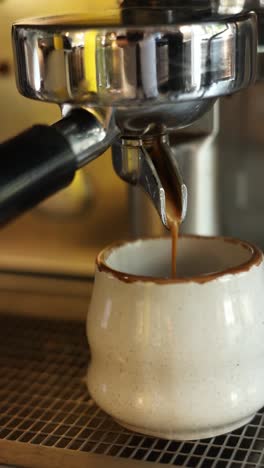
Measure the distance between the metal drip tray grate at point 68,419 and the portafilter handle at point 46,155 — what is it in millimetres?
108

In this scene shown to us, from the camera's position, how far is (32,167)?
1.11 feet

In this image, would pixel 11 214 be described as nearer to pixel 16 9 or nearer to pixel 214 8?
pixel 214 8

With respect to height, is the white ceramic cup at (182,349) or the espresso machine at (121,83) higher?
the espresso machine at (121,83)

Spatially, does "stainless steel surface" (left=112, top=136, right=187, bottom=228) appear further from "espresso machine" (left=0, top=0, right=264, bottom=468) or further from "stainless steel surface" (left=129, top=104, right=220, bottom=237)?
"stainless steel surface" (left=129, top=104, right=220, bottom=237)

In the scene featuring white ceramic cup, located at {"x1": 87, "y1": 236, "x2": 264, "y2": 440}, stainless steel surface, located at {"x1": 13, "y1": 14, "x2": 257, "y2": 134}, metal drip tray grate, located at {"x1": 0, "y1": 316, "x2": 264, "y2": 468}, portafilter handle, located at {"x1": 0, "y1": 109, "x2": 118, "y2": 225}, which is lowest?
metal drip tray grate, located at {"x1": 0, "y1": 316, "x2": 264, "y2": 468}

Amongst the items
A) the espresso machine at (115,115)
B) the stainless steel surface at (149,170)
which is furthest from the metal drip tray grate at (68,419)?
the stainless steel surface at (149,170)

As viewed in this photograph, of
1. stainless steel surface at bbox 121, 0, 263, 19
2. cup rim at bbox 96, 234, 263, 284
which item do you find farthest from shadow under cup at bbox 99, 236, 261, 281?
stainless steel surface at bbox 121, 0, 263, 19

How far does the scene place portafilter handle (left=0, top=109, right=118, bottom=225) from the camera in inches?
13.2

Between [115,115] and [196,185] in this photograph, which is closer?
[115,115]

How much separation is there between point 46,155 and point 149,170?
0.05m

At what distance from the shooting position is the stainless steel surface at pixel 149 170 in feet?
1.15

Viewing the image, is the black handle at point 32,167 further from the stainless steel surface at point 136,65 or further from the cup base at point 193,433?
the cup base at point 193,433

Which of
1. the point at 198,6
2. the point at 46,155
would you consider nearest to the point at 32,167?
the point at 46,155

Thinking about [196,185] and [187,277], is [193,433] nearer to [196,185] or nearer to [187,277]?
[187,277]
